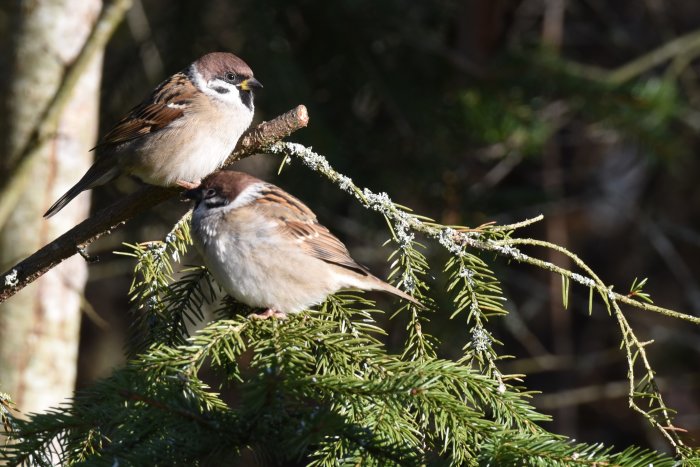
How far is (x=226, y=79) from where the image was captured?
3.07 meters

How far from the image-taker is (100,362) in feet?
20.5

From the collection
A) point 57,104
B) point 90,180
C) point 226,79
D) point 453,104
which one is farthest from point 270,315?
point 453,104

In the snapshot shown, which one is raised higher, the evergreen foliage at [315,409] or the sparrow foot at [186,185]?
the sparrow foot at [186,185]

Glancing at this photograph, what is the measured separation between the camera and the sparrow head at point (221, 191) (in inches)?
96.9

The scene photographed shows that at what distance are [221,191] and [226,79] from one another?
0.76 metres

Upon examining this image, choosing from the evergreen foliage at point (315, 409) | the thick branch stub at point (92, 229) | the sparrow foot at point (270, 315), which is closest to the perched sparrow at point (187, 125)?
the thick branch stub at point (92, 229)

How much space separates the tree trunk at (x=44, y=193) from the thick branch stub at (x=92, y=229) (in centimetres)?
98

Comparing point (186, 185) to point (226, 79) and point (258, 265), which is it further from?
point (226, 79)

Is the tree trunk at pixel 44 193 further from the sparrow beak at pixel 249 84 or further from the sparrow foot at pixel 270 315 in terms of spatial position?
the sparrow foot at pixel 270 315

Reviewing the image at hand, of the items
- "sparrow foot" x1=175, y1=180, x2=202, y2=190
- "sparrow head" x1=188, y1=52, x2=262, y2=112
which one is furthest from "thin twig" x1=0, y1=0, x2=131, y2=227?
"sparrow foot" x1=175, y1=180, x2=202, y2=190

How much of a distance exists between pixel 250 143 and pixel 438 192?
172 centimetres

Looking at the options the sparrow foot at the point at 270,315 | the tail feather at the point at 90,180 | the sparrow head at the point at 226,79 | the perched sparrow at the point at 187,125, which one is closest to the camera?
the sparrow foot at the point at 270,315

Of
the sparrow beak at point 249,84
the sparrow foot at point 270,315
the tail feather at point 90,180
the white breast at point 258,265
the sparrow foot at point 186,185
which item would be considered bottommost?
the sparrow foot at point 270,315

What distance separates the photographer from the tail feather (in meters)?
2.81
